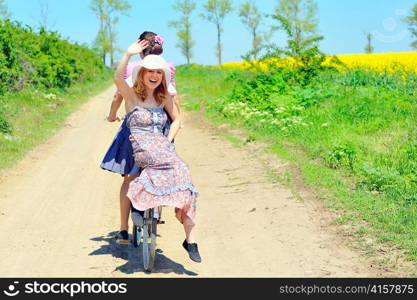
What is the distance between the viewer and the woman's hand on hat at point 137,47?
18.7ft

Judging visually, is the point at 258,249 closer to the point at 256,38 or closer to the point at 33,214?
the point at 33,214

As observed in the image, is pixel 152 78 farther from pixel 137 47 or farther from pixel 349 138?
pixel 349 138

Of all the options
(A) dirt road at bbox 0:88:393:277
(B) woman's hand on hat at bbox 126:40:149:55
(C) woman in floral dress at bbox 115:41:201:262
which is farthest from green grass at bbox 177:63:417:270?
(B) woman's hand on hat at bbox 126:40:149:55

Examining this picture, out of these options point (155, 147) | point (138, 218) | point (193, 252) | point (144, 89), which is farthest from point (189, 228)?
point (144, 89)

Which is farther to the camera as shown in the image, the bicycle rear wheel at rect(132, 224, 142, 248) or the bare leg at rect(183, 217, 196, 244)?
the bicycle rear wheel at rect(132, 224, 142, 248)

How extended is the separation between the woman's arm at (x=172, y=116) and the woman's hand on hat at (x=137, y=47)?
0.53m

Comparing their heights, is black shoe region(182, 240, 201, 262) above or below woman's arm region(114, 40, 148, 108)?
below

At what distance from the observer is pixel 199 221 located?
788cm

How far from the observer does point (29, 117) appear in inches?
690

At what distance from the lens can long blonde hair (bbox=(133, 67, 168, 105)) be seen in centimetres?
588

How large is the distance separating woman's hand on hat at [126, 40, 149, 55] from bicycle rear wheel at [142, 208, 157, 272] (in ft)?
4.44

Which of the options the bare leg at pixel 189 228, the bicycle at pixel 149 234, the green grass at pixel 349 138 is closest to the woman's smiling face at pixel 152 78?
the bicycle at pixel 149 234

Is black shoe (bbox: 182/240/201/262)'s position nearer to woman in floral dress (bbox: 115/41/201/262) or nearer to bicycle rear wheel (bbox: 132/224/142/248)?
woman in floral dress (bbox: 115/41/201/262)

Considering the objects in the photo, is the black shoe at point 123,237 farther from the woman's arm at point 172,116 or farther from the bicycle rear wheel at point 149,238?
the woman's arm at point 172,116
